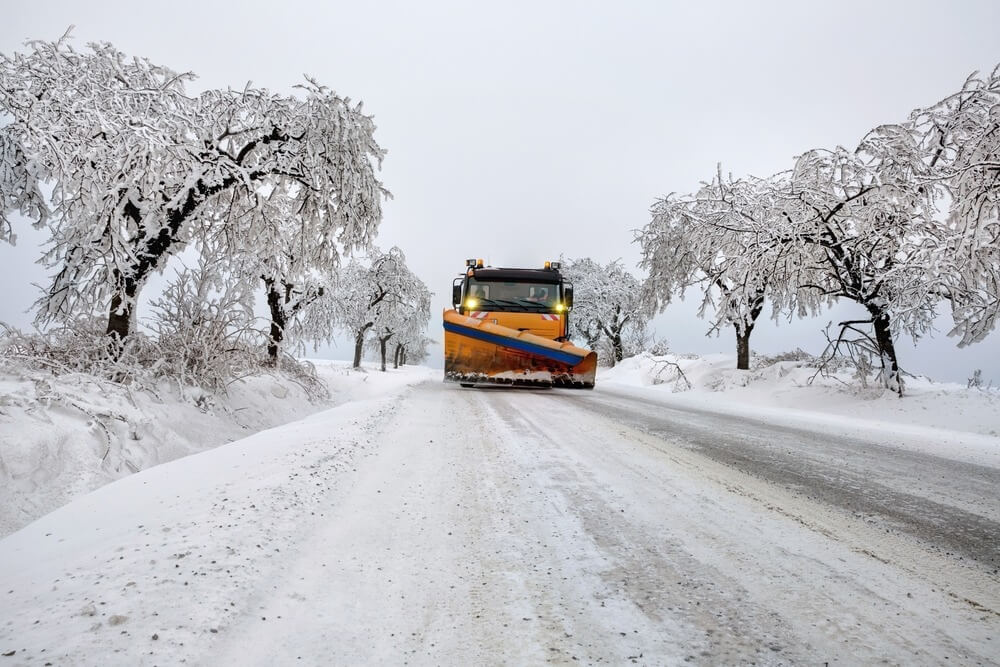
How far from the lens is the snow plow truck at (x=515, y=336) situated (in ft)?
37.5

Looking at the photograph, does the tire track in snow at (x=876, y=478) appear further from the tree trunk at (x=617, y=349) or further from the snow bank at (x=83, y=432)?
the tree trunk at (x=617, y=349)

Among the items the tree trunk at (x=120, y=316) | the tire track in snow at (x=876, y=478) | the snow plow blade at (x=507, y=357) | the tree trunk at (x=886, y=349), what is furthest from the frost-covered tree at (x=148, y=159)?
the tree trunk at (x=886, y=349)

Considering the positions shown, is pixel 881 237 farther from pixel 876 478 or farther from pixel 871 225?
pixel 876 478

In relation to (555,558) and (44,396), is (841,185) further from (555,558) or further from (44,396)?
(44,396)

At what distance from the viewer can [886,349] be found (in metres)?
10.2

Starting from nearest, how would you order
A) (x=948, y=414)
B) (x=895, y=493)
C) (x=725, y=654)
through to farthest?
(x=725, y=654) < (x=895, y=493) < (x=948, y=414)

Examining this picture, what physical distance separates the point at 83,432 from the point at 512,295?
9.41 metres

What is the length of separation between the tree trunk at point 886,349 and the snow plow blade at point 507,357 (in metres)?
6.11

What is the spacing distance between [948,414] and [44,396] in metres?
12.4

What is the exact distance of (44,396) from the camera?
413cm

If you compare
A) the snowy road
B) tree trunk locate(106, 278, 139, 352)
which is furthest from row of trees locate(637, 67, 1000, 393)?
tree trunk locate(106, 278, 139, 352)

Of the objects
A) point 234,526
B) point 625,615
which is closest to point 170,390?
point 234,526

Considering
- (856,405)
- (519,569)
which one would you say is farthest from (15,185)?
(856,405)

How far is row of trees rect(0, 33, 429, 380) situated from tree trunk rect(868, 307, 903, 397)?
11014 millimetres
